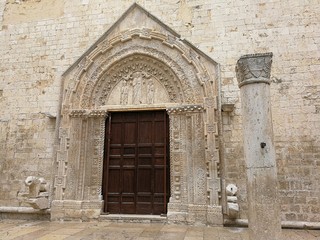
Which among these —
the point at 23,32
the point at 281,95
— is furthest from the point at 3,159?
the point at 281,95

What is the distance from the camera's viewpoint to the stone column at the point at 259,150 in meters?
3.23

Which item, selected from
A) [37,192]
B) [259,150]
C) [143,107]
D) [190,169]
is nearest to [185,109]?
[143,107]

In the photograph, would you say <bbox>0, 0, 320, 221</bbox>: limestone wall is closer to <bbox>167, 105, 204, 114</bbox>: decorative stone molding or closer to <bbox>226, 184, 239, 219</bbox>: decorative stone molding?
<bbox>226, 184, 239, 219</bbox>: decorative stone molding

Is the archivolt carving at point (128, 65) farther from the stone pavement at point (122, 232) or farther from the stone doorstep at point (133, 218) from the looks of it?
the stone pavement at point (122, 232)

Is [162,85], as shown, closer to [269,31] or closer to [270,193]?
A: [269,31]

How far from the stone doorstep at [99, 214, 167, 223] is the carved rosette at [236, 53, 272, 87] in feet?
11.0

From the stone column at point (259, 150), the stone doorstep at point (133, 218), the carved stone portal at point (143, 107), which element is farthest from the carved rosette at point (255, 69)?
the stone doorstep at point (133, 218)

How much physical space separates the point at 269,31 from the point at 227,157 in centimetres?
301

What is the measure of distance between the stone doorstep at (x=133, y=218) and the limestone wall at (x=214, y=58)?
1662mm

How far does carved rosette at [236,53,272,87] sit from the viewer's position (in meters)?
3.58

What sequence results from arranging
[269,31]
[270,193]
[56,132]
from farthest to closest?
[56,132]
[269,31]
[270,193]

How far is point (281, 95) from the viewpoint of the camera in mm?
5590

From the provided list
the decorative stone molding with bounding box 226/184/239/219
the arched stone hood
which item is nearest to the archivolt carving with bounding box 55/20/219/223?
the arched stone hood

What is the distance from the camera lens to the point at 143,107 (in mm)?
6234
